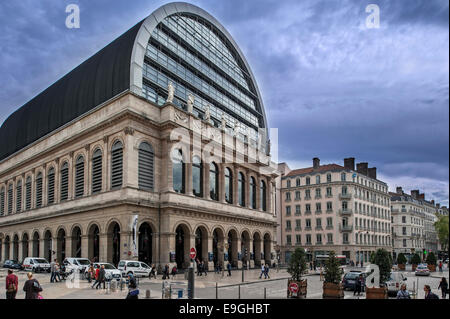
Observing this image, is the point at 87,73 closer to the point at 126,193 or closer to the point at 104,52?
the point at 104,52

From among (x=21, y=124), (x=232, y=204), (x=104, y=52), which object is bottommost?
(x=232, y=204)

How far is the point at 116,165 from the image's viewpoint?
4334 centimetres

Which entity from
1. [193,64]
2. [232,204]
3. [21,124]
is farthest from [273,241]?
[21,124]

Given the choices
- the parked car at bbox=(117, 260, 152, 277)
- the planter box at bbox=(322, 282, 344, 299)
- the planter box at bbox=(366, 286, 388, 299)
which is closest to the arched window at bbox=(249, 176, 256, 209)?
the parked car at bbox=(117, 260, 152, 277)

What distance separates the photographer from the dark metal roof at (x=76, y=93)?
46781mm

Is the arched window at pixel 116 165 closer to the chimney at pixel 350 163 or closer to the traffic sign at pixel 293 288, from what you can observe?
the traffic sign at pixel 293 288

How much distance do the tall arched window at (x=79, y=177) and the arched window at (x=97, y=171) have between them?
2589 millimetres

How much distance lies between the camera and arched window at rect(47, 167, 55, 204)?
5373 cm

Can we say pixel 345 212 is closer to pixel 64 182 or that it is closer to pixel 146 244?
pixel 146 244

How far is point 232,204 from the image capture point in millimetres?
55406

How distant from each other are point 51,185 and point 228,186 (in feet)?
73.8

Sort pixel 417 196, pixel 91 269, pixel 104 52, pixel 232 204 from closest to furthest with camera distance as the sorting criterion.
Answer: pixel 91 269 → pixel 104 52 → pixel 232 204 → pixel 417 196

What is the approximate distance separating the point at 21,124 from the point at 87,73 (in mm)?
20285
